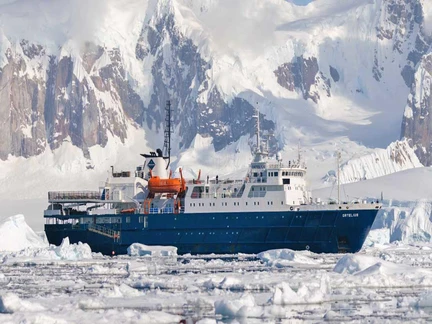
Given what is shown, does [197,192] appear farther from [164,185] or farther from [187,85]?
[187,85]

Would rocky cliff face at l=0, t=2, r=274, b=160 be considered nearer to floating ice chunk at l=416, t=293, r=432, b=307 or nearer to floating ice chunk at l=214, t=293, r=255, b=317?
floating ice chunk at l=416, t=293, r=432, b=307

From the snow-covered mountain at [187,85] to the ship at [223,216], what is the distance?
91227mm

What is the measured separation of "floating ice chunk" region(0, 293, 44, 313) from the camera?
45.4m

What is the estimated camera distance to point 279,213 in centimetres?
7850

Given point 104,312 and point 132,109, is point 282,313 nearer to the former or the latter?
Result: point 104,312

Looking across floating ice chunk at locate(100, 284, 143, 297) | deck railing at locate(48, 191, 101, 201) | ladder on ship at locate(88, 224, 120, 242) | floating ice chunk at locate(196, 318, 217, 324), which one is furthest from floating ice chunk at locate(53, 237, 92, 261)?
floating ice chunk at locate(196, 318, 217, 324)

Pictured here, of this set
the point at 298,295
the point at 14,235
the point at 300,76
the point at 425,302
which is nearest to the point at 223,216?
the point at 14,235

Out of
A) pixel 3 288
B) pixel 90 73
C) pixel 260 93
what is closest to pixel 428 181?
pixel 260 93

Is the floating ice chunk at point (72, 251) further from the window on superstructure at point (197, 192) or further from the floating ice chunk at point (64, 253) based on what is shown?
the window on superstructure at point (197, 192)

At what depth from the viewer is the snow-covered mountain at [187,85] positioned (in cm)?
18412

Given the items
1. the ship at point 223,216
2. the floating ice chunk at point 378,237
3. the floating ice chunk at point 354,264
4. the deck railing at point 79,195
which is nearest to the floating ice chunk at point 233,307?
the floating ice chunk at point 354,264

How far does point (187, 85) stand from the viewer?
19512 centimetres

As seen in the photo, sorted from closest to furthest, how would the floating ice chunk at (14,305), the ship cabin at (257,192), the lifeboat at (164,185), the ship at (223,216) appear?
the floating ice chunk at (14,305)
the ship at (223,216)
the ship cabin at (257,192)
the lifeboat at (164,185)

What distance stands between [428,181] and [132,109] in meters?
70.6
